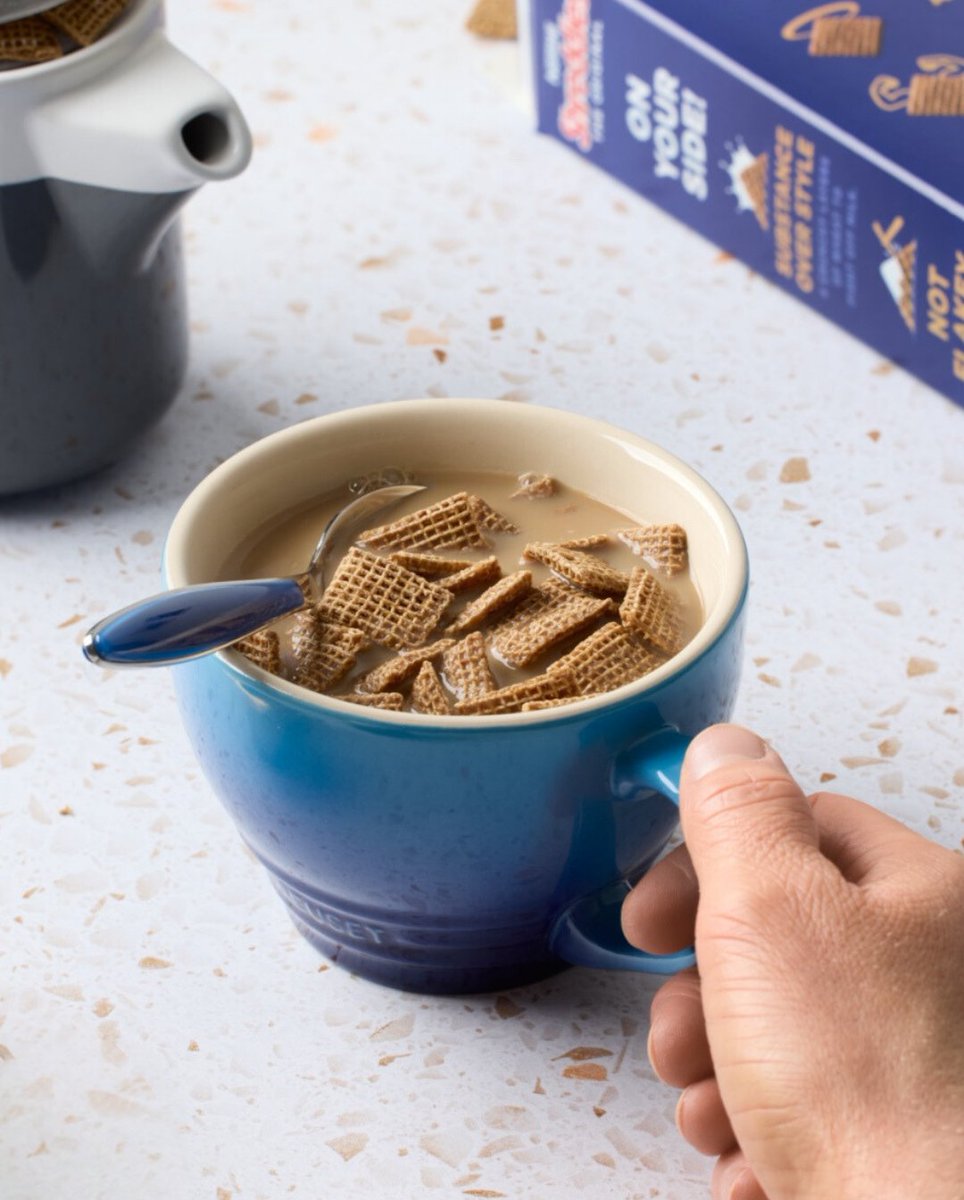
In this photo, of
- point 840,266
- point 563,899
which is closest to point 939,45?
point 840,266

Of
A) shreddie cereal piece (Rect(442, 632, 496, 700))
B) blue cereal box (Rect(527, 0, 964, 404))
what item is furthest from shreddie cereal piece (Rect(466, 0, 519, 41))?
shreddie cereal piece (Rect(442, 632, 496, 700))

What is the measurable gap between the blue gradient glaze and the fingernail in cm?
1

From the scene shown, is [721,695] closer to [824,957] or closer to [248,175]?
[824,957]

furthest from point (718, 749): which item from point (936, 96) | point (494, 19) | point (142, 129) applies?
point (494, 19)

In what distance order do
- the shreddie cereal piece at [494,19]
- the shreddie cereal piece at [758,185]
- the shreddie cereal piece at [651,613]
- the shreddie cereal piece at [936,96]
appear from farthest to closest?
the shreddie cereal piece at [494,19]
the shreddie cereal piece at [758,185]
the shreddie cereal piece at [936,96]
the shreddie cereal piece at [651,613]

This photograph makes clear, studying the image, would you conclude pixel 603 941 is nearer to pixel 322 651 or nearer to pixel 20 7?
pixel 322 651

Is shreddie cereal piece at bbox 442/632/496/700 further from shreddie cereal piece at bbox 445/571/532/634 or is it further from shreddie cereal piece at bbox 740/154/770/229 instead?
shreddie cereal piece at bbox 740/154/770/229

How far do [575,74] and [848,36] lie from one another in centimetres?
24

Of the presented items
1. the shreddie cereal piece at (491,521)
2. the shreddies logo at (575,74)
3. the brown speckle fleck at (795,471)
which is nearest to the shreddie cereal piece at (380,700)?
the shreddie cereal piece at (491,521)

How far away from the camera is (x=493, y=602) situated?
602 mm

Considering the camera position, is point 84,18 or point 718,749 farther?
point 84,18

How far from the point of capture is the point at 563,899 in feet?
1.89

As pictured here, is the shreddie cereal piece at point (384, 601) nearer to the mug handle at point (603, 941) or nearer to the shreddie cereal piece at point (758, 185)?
the mug handle at point (603, 941)

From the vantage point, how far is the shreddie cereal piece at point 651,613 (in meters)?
0.58
